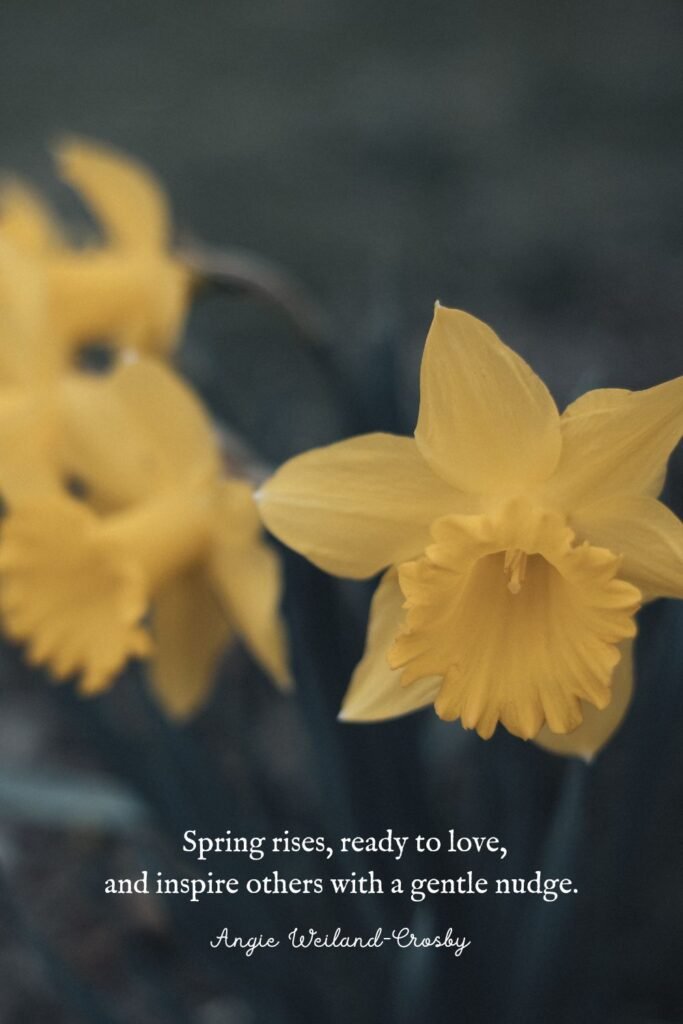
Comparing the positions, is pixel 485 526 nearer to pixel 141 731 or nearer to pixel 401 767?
pixel 401 767

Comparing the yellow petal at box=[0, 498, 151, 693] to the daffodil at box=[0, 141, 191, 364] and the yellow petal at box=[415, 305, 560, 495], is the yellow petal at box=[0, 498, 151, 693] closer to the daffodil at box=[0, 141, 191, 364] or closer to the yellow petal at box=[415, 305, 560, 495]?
the daffodil at box=[0, 141, 191, 364]

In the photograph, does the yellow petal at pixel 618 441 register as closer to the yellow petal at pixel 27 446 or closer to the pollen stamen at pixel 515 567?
the pollen stamen at pixel 515 567

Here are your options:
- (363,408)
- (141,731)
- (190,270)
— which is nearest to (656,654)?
(363,408)

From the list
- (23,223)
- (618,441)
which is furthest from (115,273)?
(618,441)

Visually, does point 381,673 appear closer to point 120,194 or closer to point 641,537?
point 641,537
